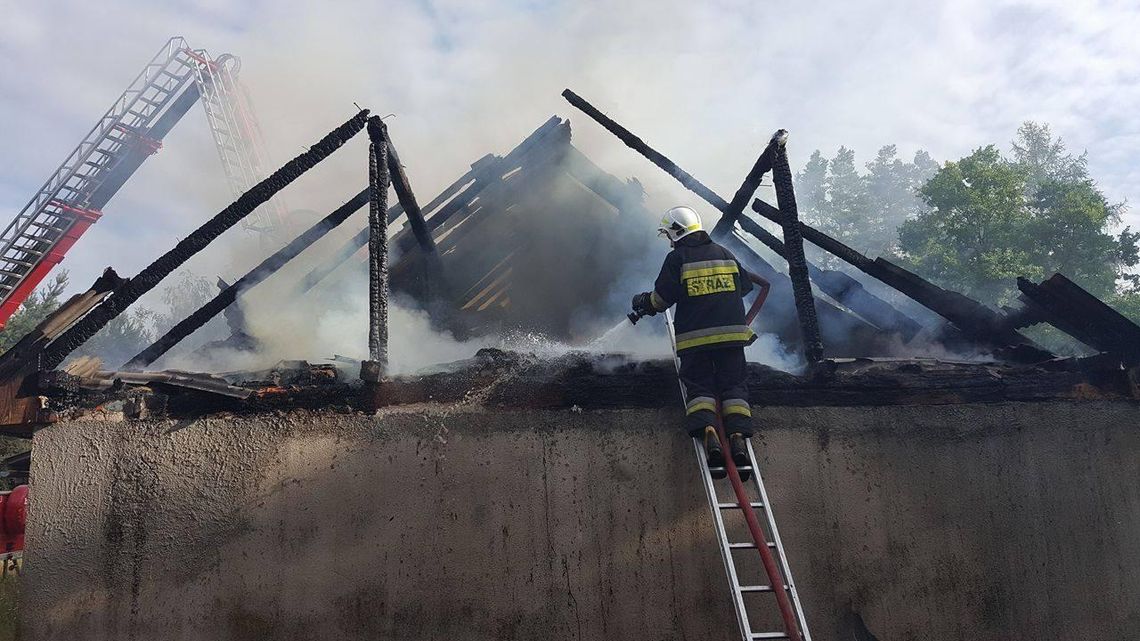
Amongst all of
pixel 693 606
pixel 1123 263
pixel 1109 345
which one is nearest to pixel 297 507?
pixel 693 606

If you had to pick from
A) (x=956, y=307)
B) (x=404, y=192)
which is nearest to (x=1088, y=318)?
(x=956, y=307)

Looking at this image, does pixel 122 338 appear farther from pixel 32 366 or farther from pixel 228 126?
pixel 32 366

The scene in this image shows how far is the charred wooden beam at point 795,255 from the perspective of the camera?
14.1ft

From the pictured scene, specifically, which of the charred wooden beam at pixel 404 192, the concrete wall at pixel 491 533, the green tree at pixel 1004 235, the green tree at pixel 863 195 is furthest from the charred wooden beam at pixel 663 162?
the green tree at pixel 863 195

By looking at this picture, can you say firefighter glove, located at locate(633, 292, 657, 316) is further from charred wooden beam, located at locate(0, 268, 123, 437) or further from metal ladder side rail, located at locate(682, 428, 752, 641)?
charred wooden beam, located at locate(0, 268, 123, 437)

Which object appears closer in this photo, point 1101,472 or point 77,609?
point 77,609

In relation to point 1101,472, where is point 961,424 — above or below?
above

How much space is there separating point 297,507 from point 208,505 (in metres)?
0.49

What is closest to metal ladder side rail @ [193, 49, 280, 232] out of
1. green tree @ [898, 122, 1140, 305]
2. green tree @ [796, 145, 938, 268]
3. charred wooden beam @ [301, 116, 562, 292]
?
charred wooden beam @ [301, 116, 562, 292]

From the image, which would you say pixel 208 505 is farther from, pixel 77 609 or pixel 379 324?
pixel 379 324

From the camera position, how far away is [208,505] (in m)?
3.62

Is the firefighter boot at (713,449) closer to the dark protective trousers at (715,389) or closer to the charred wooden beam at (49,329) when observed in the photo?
the dark protective trousers at (715,389)

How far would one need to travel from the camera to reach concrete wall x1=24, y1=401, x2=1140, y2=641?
3543mm

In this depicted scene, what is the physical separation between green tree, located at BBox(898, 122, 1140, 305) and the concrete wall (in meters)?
26.6
